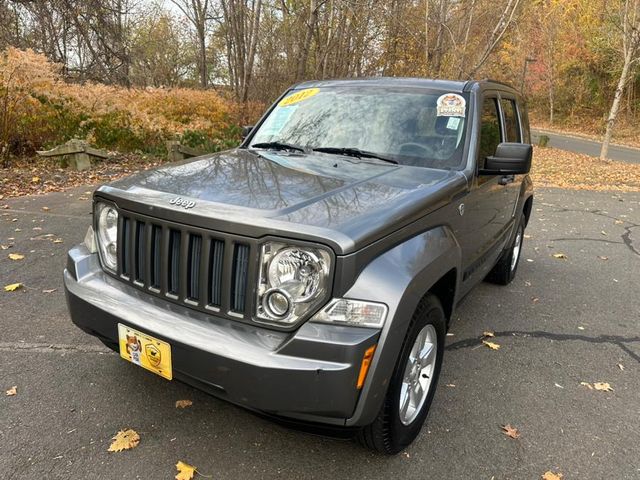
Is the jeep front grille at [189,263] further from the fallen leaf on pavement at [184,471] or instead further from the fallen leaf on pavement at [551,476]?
the fallen leaf on pavement at [551,476]

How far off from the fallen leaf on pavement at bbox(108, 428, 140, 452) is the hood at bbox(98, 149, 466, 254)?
114 centimetres

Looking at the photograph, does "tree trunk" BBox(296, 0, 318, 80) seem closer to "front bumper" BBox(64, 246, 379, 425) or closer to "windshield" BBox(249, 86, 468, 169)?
"windshield" BBox(249, 86, 468, 169)

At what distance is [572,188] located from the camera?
11.4 metres

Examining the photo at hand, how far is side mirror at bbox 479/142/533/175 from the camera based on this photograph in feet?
10.0

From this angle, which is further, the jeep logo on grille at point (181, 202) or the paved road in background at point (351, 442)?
the paved road in background at point (351, 442)

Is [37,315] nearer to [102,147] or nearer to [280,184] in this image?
[280,184]

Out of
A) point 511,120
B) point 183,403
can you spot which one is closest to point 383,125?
point 511,120

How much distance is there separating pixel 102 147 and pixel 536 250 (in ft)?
28.5

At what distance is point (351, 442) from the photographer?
8.23ft

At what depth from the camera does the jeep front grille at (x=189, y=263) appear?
2037 mm

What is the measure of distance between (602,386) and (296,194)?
2.47m

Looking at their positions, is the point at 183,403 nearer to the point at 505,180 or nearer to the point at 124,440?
the point at 124,440

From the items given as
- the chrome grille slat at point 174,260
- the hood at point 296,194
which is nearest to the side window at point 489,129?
the hood at point 296,194

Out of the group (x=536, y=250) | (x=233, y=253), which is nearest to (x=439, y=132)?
(x=233, y=253)
